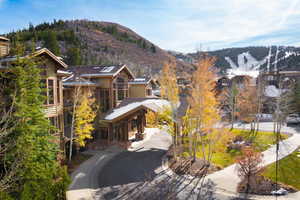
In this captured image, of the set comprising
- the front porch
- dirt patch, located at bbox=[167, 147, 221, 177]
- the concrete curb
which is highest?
the front porch

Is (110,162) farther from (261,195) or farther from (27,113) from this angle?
(261,195)

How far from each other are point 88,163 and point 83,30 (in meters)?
150

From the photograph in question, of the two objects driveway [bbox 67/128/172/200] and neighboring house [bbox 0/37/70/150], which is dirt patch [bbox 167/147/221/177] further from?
neighboring house [bbox 0/37/70/150]

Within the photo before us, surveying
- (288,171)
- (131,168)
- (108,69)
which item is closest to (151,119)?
(131,168)

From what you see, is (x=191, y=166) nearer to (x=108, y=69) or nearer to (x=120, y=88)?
(x=120, y=88)

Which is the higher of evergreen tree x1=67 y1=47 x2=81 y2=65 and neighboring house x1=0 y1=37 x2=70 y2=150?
evergreen tree x1=67 y1=47 x2=81 y2=65

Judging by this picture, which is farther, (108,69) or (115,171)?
→ (108,69)

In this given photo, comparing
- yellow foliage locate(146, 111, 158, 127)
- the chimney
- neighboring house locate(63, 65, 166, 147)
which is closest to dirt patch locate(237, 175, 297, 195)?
yellow foliage locate(146, 111, 158, 127)

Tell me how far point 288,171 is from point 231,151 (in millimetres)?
5985

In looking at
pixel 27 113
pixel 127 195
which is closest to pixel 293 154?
pixel 127 195

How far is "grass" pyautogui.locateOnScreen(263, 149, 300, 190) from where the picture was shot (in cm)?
1462

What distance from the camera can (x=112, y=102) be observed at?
2525 centimetres

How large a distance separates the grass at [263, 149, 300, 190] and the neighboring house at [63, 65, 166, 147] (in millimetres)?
12006

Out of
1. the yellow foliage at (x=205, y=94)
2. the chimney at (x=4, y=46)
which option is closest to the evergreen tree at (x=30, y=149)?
the chimney at (x=4, y=46)
